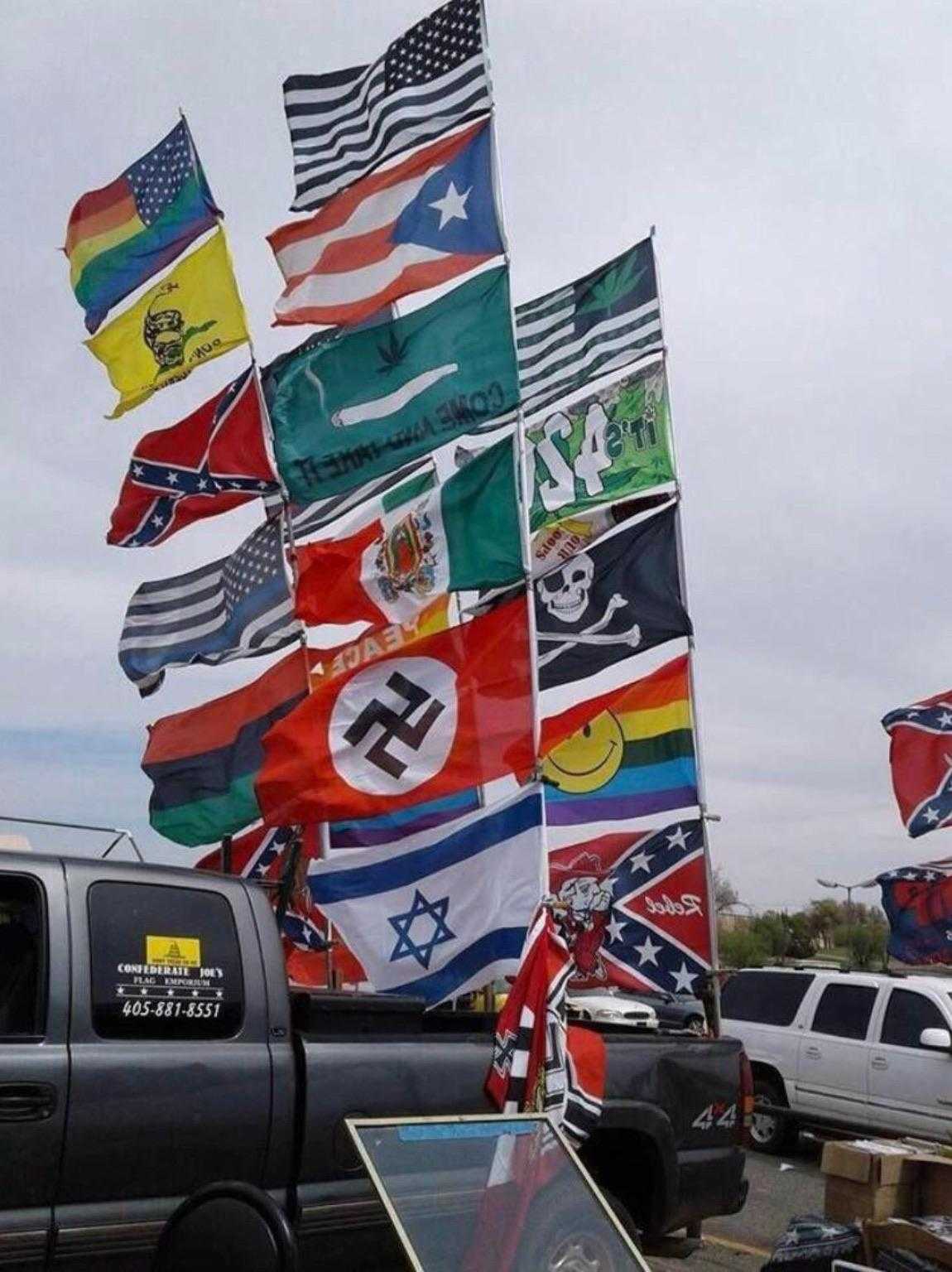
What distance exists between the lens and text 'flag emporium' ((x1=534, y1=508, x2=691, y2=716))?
12.0m

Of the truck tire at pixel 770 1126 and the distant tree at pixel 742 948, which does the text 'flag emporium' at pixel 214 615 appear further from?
the distant tree at pixel 742 948

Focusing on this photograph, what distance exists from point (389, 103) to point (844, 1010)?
928 centimetres

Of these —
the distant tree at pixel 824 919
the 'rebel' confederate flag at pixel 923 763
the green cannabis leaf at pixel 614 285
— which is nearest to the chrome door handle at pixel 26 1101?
the green cannabis leaf at pixel 614 285

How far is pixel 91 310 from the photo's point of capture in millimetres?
12312

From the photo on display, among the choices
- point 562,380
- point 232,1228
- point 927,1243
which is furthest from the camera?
point 562,380

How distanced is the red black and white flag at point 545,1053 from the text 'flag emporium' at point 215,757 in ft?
11.9

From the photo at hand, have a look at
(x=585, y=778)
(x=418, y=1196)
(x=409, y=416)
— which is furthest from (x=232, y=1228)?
(x=585, y=778)

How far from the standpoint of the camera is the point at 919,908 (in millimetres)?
15625

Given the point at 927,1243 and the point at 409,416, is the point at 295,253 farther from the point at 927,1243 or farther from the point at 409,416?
the point at 927,1243

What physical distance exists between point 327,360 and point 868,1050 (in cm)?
830

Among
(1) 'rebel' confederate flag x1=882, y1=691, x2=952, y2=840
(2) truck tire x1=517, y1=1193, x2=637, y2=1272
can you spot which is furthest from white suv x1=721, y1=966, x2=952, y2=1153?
(2) truck tire x1=517, y1=1193, x2=637, y2=1272

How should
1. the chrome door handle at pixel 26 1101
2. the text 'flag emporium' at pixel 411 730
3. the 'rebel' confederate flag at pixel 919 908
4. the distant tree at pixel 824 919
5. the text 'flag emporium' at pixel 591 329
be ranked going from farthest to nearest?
1. the distant tree at pixel 824 919
2. the 'rebel' confederate flag at pixel 919 908
3. the text 'flag emporium' at pixel 591 329
4. the text 'flag emporium' at pixel 411 730
5. the chrome door handle at pixel 26 1101

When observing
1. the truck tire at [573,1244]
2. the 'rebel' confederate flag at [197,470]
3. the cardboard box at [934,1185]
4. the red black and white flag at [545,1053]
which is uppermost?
the 'rebel' confederate flag at [197,470]

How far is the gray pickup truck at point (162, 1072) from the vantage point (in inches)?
164
